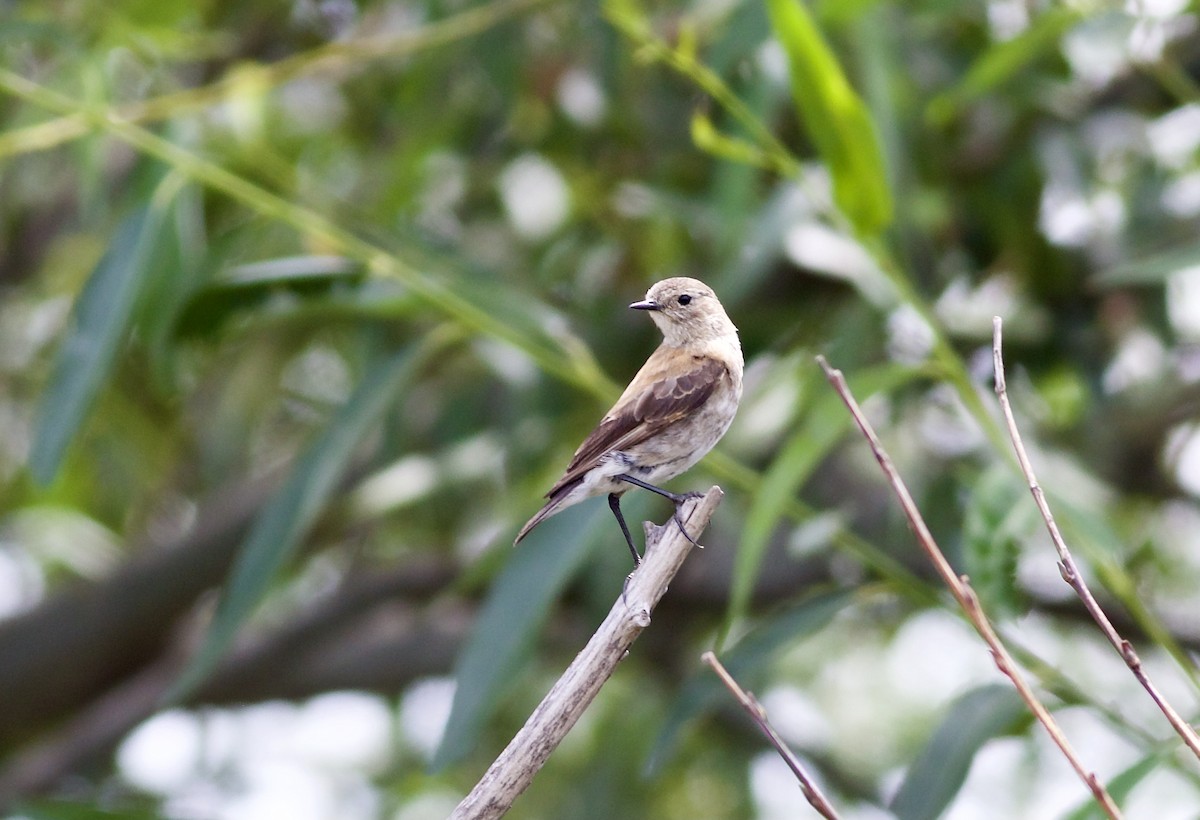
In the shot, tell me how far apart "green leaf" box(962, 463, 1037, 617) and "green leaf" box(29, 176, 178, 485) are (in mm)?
2074

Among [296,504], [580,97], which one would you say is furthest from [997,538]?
[580,97]

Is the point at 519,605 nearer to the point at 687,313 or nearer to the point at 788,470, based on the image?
the point at 788,470

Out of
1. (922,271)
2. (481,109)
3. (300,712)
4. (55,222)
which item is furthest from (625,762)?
(55,222)

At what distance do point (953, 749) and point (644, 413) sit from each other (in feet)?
4.11

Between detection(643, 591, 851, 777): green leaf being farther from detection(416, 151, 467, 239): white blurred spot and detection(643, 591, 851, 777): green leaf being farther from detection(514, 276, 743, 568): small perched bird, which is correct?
detection(416, 151, 467, 239): white blurred spot

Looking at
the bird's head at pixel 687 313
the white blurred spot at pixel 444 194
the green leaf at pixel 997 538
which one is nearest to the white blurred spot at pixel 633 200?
the white blurred spot at pixel 444 194

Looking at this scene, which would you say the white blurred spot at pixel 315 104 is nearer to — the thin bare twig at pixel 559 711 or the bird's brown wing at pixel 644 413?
the bird's brown wing at pixel 644 413

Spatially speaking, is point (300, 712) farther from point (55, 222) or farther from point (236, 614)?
point (236, 614)

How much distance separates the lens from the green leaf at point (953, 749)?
2.99 m

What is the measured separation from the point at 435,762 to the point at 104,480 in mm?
3436

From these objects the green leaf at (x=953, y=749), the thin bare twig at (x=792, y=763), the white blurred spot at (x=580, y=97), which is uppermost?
the white blurred spot at (x=580, y=97)

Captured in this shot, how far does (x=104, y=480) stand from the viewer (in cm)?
597

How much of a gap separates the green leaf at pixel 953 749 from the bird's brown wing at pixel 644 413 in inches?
46.4

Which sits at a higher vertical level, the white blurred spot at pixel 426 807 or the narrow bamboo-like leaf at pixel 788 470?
the white blurred spot at pixel 426 807
